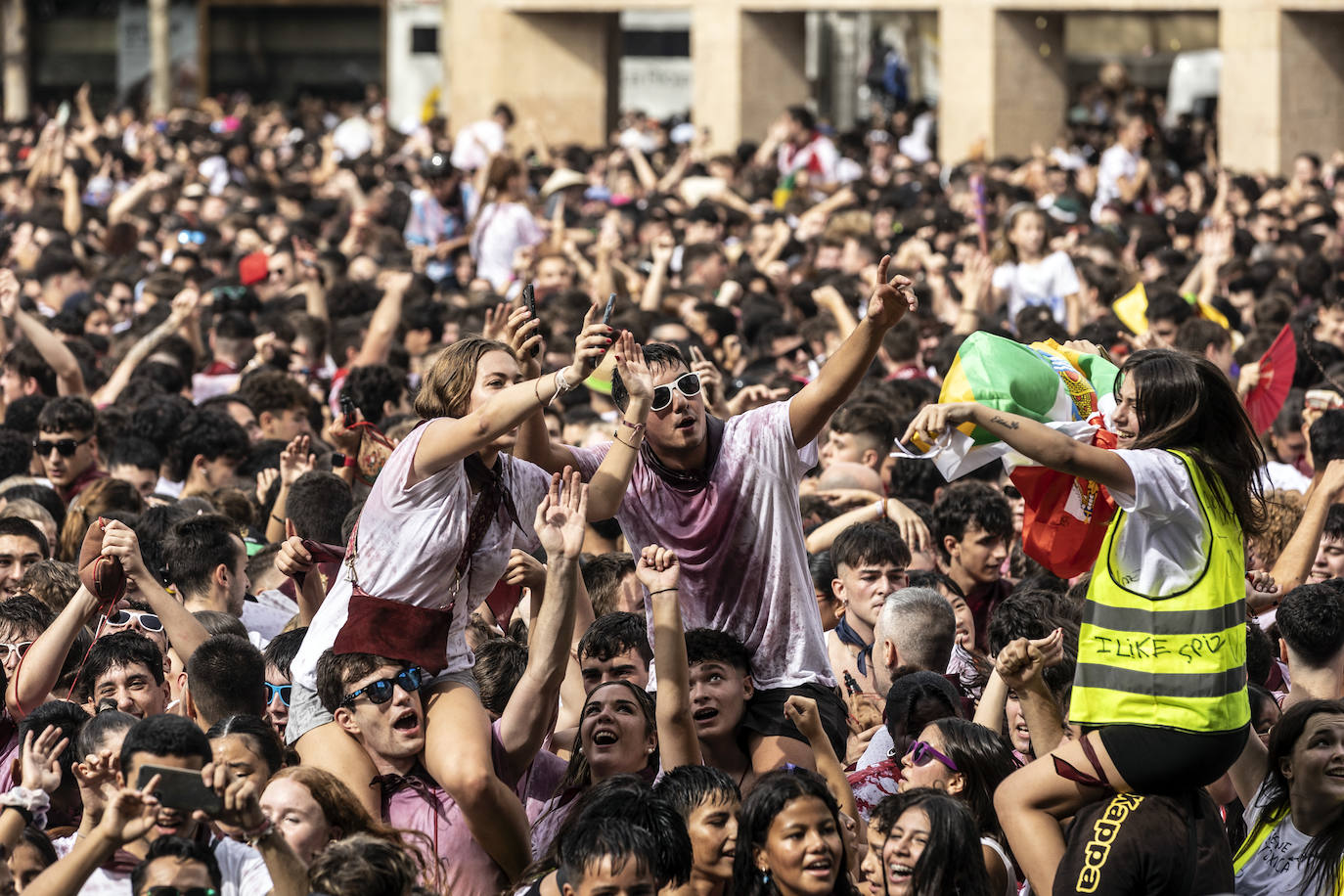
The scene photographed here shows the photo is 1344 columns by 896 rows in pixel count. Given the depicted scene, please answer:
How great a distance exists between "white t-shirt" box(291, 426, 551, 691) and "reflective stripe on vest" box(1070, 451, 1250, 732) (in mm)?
1657

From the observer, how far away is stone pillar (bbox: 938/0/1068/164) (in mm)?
24359

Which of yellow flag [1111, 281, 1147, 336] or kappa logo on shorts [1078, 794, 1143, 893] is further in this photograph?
yellow flag [1111, 281, 1147, 336]

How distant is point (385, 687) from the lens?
514cm

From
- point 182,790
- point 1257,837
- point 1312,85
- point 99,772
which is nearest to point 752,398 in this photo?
point 1257,837

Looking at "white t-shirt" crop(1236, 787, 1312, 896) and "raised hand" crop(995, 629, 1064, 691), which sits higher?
"raised hand" crop(995, 629, 1064, 691)

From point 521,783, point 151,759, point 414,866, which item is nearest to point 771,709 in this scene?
point 521,783

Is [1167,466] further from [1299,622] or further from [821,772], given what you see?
[1299,622]

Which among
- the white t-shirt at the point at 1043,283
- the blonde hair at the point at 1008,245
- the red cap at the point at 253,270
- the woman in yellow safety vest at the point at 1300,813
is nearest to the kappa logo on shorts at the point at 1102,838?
the woman in yellow safety vest at the point at 1300,813

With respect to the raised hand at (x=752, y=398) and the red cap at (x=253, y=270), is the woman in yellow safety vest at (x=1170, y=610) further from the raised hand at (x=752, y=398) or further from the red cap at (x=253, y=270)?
the red cap at (x=253, y=270)

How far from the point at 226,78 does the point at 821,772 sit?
37.4 m

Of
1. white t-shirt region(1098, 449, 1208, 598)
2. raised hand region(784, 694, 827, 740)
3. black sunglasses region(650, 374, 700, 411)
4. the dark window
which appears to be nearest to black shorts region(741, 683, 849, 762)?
raised hand region(784, 694, 827, 740)

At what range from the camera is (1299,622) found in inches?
238

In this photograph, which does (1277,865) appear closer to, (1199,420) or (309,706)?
(1199,420)

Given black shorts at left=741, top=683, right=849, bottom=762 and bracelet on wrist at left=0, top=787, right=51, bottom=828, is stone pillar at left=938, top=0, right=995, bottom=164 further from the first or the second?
bracelet on wrist at left=0, top=787, right=51, bottom=828
